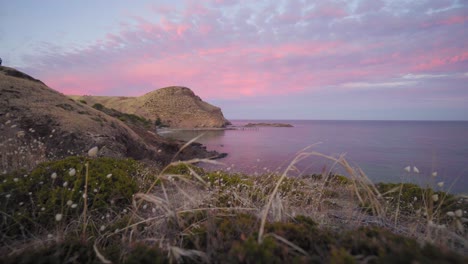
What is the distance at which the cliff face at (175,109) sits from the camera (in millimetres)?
101800

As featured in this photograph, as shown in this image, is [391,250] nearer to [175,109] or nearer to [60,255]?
[60,255]

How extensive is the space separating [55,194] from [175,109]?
346 ft

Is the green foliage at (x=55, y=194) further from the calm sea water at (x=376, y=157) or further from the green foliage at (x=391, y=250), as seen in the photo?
the green foliage at (x=391, y=250)

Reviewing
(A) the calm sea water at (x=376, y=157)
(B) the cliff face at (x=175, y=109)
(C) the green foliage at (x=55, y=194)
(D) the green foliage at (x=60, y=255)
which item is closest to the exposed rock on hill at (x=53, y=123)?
(C) the green foliage at (x=55, y=194)

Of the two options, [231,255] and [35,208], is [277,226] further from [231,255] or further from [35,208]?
[35,208]

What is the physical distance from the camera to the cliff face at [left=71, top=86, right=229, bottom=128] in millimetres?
101800

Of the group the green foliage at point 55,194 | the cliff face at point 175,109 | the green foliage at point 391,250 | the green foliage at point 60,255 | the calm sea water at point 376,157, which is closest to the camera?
the green foliage at point 391,250

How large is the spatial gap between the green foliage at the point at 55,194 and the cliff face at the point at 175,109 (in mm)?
98112

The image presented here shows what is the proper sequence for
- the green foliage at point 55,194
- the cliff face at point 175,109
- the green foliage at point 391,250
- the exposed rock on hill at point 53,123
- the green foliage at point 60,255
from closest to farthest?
1. the green foliage at point 391,250
2. the green foliage at point 60,255
3. the green foliage at point 55,194
4. the exposed rock on hill at point 53,123
5. the cliff face at point 175,109

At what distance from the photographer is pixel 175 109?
346ft

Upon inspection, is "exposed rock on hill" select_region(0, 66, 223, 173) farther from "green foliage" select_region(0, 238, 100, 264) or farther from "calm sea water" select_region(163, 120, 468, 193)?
"green foliage" select_region(0, 238, 100, 264)

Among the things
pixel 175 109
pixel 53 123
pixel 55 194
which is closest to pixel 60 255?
pixel 55 194

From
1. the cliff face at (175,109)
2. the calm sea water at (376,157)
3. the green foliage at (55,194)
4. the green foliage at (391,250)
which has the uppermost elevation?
the cliff face at (175,109)

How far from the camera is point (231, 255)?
1538 millimetres
